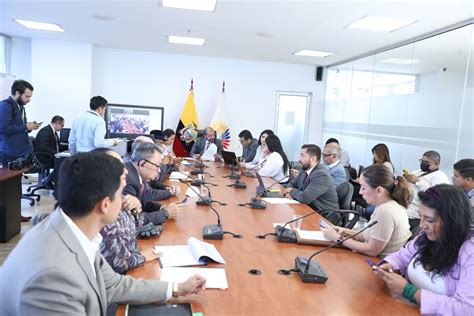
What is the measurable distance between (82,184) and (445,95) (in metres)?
4.72

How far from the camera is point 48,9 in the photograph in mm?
4684

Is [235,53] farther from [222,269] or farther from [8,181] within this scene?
[222,269]

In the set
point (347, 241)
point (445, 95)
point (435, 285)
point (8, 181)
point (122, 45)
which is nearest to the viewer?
point (435, 285)

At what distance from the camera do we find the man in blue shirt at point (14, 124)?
3973mm

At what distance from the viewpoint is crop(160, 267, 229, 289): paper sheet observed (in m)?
1.48

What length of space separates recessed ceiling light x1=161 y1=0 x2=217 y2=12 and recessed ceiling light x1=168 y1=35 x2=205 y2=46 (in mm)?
1713

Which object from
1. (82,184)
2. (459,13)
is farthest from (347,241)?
(459,13)

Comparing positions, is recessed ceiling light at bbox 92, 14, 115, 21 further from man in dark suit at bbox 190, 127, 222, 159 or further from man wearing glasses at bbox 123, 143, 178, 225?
man wearing glasses at bbox 123, 143, 178, 225

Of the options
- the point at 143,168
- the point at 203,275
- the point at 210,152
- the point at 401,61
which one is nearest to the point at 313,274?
the point at 203,275

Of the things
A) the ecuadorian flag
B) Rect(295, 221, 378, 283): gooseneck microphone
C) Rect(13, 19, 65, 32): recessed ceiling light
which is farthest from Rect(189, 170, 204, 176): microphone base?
Rect(13, 19, 65, 32): recessed ceiling light

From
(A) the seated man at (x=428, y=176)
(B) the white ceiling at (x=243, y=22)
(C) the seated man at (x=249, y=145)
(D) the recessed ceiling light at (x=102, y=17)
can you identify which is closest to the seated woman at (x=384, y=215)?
(A) the seated man at (x=428, y=176)

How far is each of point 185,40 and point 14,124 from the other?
314cm

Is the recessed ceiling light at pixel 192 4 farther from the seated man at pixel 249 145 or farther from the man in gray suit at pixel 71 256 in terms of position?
the man in gray suit at pixel 71 256

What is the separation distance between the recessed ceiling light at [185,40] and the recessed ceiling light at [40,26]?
1.74 metres
